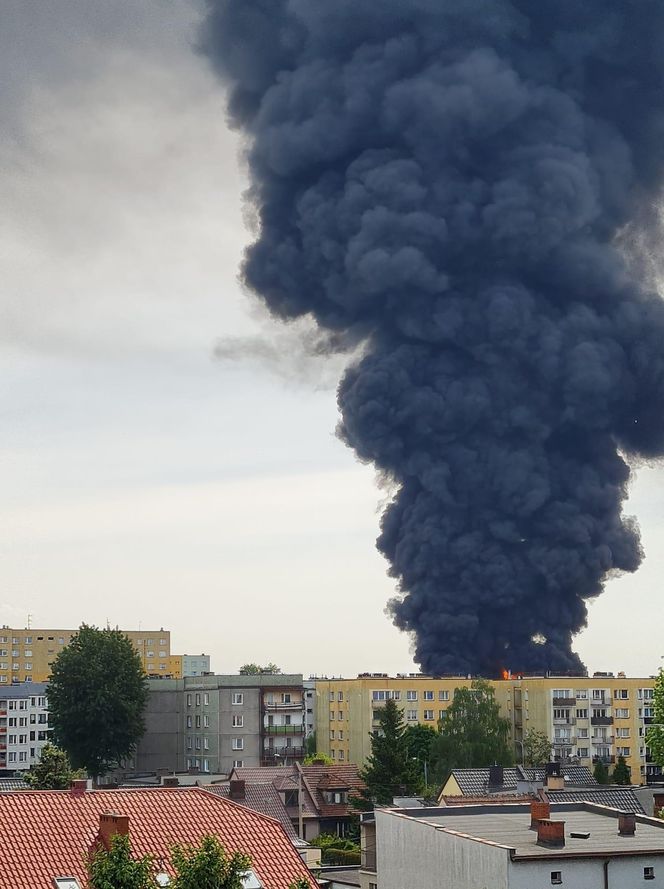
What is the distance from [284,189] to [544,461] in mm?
22677

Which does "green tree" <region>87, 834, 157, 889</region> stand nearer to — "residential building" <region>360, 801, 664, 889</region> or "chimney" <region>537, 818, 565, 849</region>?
"residential building" <region>360, 801, 664, 889</region>

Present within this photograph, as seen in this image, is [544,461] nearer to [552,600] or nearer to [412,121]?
[552,600]

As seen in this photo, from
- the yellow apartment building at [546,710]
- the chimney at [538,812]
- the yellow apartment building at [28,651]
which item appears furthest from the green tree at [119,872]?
the yellow apartment building at [28,651]

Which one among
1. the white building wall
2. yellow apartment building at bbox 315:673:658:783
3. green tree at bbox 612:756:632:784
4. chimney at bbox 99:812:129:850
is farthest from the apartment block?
chimney at bbox 99:812:129:850

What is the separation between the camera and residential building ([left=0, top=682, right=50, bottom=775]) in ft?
333

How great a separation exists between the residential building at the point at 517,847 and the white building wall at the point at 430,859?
0.05 ft

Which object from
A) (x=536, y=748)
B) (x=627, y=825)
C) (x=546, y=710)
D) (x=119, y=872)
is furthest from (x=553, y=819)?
(x=546, y=710)

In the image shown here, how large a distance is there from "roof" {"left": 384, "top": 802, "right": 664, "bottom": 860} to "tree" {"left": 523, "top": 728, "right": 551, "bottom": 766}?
3767 centimetres

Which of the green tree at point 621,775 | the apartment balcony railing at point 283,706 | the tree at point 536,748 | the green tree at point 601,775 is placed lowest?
the green tree at point 621,775

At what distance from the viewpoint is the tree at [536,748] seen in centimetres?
7038

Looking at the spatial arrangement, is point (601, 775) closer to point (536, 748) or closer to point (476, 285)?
point (536, 748)

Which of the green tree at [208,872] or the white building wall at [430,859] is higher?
the green tree at [208,872]

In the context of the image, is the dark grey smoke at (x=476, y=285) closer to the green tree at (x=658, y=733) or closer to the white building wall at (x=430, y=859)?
the green tree at (x=658, y=733)

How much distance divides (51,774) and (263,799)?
22.4 feet
